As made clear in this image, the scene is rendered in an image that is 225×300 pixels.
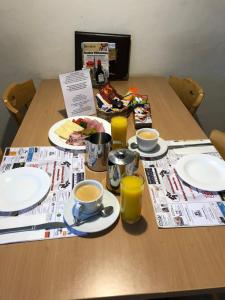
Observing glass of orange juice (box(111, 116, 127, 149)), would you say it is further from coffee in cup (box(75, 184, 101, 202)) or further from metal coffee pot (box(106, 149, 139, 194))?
coffee in cup (box(75, 184, 101, 202))

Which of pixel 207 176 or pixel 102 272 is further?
pixel 207 176

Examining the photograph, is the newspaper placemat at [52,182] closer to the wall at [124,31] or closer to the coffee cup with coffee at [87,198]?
the coffee cup with coffee at [87,198]

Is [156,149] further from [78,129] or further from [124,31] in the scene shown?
[124,31]

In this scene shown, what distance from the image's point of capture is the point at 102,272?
2.10ft

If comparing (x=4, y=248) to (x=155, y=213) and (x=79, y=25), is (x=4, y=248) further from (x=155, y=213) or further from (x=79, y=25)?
(x=79, y=25)

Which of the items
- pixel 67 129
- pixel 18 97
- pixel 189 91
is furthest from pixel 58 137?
pixel 189 91

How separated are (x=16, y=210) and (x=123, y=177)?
0.32 metres

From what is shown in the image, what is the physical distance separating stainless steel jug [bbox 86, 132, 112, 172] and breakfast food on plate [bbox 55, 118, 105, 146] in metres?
0.11

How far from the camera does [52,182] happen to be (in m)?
0.90

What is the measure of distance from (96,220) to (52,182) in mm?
227

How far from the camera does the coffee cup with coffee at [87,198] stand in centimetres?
74

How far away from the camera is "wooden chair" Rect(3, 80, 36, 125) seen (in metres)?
1.42

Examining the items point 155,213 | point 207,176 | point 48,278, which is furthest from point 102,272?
point 207,176

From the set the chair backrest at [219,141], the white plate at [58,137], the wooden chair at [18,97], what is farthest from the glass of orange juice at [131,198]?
the wooden chair at [18,97]
